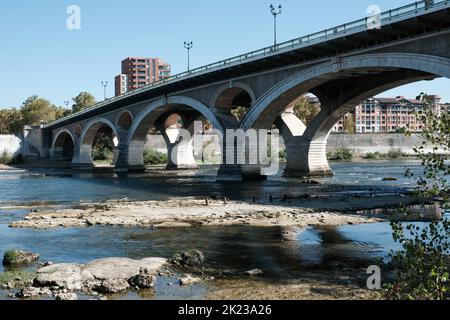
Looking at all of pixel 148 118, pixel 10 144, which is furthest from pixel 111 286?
pixel 10 144

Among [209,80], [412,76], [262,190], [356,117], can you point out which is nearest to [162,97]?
[209,80]

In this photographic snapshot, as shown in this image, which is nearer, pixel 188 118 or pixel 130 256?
pixel 130 256

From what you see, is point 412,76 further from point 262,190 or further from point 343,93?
point 262,190

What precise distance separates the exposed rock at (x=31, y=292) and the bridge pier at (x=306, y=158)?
1786 inches

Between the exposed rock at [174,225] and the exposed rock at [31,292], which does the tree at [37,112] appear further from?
the exposed rock at [31,292]

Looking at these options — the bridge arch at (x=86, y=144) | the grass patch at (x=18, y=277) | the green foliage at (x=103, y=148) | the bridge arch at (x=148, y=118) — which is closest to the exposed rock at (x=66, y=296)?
→ the grass patch at (x=18, y=277)

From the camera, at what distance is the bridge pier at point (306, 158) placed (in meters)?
56.8

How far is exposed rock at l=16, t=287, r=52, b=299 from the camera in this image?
12852mm

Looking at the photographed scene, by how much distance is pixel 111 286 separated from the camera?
44.4ft

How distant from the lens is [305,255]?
17.8 m

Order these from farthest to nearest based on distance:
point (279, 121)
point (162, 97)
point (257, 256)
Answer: point (162, 97), point (279, 121), point (257, 256)

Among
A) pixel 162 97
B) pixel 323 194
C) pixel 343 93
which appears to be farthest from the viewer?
pixel 162 97

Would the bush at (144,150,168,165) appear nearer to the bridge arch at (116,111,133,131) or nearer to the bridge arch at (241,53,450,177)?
the bridge arch at (116,111,133,131)
